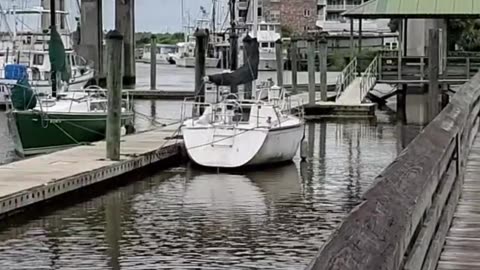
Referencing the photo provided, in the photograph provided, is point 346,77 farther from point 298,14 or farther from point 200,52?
point 298,14

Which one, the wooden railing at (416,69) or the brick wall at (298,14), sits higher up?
the brick wall at (298,14)

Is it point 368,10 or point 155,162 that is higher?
point 368,10

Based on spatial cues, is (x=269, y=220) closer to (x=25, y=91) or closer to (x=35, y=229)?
(x=35, y=229)

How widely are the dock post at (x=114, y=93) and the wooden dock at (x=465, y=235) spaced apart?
11641mm

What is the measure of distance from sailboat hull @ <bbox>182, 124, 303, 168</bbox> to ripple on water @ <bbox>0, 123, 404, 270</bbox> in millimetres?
376

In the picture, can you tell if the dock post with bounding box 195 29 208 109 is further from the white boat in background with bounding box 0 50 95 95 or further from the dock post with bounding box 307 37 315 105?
the white boat in background with bounding box 0 50 95 95

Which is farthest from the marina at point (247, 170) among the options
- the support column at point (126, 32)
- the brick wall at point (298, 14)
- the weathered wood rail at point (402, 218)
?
the brick wall at point (298, 14)

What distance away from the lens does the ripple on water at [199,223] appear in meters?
14.1

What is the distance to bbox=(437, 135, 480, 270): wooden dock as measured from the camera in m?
7.06

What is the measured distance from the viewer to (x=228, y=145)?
2430 centimetres

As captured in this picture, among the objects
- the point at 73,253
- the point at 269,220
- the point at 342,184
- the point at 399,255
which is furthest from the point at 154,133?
the point at 399,255

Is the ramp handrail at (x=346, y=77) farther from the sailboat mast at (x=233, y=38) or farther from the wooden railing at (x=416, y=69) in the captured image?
the sailboat mast at (x=233, y=38)

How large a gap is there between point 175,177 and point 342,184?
3.99m

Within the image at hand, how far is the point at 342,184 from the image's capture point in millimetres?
21891
